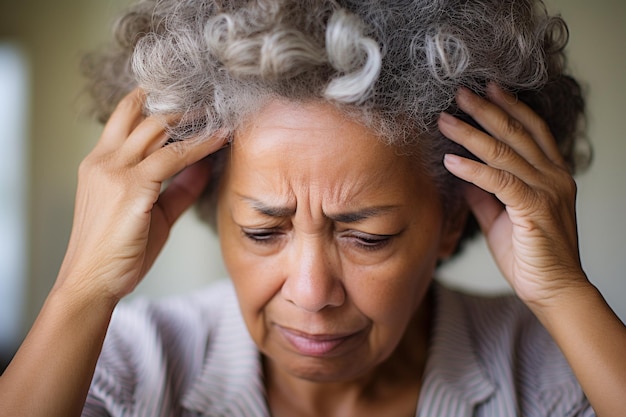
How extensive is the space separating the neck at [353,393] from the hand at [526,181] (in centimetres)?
42

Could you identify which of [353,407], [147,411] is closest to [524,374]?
[353,407]

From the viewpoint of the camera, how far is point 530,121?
1.52m

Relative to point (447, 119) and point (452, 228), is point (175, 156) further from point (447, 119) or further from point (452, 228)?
point (452, 228)

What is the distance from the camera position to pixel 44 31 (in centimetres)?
396

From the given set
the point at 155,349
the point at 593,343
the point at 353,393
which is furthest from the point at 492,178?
the point at 155,349

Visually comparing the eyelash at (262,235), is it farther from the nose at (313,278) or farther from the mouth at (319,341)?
the mouth at (319,341)

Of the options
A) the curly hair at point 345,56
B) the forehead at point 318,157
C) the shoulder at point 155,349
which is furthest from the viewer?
the shoulder at point 155,349

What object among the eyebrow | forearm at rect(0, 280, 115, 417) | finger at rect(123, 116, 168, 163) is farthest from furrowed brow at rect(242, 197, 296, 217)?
forearm at rect(0, 280, 115, 417)

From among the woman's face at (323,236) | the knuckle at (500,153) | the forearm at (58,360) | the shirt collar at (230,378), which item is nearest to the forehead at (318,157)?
the woman's face at (323,236)

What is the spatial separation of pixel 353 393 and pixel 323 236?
1.78ft

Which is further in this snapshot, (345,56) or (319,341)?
(319,341)

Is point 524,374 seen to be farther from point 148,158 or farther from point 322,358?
point 148,158

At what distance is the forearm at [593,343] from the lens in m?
1.36

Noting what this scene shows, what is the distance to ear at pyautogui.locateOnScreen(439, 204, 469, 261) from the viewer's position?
1.69 meters
